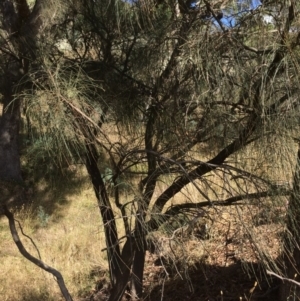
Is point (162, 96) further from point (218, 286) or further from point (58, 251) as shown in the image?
point (58, 251)

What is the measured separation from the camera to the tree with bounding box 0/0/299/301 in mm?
2516

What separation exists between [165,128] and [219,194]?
0.53m

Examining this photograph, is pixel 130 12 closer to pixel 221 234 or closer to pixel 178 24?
pixel 178 24

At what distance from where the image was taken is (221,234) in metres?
4.90

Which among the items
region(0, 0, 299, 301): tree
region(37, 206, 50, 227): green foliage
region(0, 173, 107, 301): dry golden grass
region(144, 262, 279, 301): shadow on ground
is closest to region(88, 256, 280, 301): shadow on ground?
region(144, 262, 279, 301): shadow on ground

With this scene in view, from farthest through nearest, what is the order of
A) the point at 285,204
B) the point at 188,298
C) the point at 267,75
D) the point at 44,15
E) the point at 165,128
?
the point at 188,298 → the point at 44,15 → the point at 165,128 → the point at 285,204 → the point at 267,75

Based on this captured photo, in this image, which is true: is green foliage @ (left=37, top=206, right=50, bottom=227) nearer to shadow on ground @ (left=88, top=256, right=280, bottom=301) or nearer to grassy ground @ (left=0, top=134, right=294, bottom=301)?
grassy ground @ (left=0, top=134, right=294, bottom=301)

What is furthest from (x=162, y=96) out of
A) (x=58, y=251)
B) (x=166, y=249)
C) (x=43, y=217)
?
(x=43, y=217)

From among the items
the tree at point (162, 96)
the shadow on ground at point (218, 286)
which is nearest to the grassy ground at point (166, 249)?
the shadow on ground at point (218, 286)

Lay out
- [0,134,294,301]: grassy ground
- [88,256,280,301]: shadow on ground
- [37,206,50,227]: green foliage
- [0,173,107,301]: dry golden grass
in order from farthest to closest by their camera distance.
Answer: [37,206,50,227]: green foliage
[0,173,107,301]: dry golden grass
[88,256,280,301]: shadow on ground
[0,134,294,301]: grassy ground

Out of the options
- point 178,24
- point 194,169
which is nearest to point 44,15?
point 178,24

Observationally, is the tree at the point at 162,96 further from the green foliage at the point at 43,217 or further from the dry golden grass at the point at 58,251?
the green foliage at the point at 43,217

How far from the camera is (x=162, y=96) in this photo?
3.12m

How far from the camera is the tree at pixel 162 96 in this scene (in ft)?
8.25
